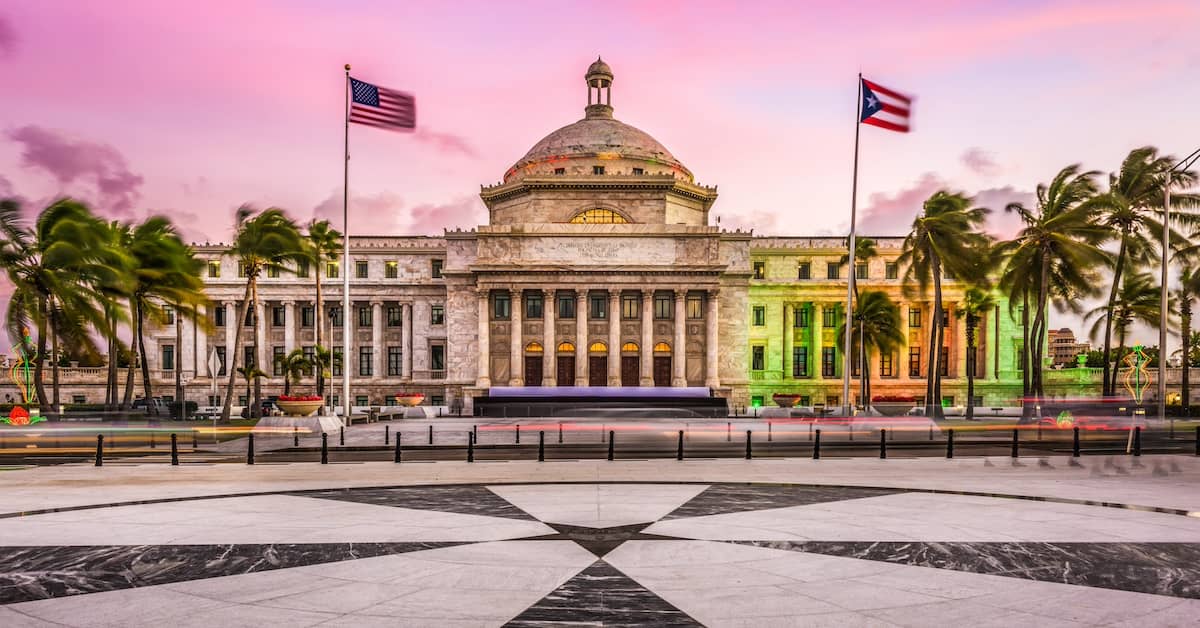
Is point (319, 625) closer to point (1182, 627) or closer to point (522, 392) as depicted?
point (1182, 627)

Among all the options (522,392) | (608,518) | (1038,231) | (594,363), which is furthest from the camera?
(594,363)

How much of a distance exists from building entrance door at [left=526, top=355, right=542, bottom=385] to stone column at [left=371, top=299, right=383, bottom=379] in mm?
16913

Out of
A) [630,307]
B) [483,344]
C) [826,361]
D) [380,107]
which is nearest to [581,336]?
[630,307]

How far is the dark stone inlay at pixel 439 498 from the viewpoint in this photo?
14439mm

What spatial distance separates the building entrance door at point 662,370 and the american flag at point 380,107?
125ft

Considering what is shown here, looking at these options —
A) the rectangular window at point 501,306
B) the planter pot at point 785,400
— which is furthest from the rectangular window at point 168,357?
the planter pot at point 785,400

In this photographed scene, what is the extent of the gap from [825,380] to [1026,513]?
205 ft

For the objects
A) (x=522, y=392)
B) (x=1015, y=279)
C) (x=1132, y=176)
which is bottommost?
(x=522, y=392)

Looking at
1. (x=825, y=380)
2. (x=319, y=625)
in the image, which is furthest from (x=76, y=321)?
(x=825, y=380)

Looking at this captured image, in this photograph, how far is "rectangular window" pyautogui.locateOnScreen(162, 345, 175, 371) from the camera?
254 feet

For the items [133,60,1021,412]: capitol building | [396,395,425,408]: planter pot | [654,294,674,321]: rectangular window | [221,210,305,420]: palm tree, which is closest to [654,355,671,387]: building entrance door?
[133,60,1021,412]: capitol building

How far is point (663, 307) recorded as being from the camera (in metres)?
68.5

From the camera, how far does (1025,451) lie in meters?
27.6

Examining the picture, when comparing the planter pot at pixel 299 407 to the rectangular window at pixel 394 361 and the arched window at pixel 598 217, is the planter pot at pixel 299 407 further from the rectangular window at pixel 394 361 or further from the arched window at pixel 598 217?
the rectangular window at pixel 394 361
